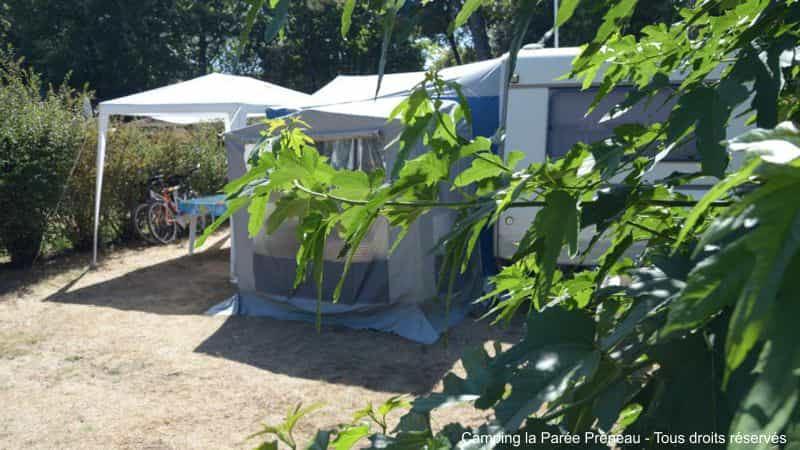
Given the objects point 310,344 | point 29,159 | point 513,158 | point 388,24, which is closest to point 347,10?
point 388,24

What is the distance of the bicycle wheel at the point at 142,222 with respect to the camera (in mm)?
10008

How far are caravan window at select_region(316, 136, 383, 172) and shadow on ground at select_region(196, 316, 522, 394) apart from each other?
1448mm

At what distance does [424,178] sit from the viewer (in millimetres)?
821

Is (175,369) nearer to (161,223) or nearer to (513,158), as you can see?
(513,158)

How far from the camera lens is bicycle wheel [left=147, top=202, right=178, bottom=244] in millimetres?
10102

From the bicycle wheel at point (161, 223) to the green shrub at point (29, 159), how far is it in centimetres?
167

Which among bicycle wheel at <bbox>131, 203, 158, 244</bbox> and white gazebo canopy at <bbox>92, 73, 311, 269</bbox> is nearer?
white gazebo canopy at <bbox>92, 73, 311, 269</bbox>

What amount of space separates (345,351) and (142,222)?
6103mm

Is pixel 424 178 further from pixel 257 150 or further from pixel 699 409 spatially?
pixel 257 150

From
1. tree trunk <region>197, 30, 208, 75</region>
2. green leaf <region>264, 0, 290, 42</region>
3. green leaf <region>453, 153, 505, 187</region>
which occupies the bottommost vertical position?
green leaf <region>453, 153, 505, 187</region>

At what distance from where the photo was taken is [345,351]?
5336 millimetres

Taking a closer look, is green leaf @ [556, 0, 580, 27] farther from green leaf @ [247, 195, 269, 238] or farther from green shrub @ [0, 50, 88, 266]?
green shrub @ [0, 50, 88, 266]

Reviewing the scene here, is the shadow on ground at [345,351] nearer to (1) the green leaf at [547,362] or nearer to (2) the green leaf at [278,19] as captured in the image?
(1) the green leaf at [547,362]

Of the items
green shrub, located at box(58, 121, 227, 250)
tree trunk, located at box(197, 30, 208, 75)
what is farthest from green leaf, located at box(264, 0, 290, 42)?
tree trunk, located at box(197, 30, 208, 75)
